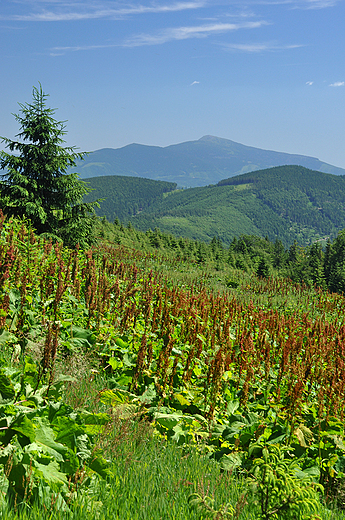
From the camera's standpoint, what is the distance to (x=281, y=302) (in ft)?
43.9

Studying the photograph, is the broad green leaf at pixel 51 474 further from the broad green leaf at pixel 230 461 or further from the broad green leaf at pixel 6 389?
the broad green leaf at pixel 230 461

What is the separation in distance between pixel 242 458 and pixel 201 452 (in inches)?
13.9

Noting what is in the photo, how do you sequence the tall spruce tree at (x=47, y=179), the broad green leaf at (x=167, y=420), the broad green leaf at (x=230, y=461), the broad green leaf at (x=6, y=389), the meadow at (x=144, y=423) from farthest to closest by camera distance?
the tall spruce tree at (x=47, y=179) → the broad green leaf at (x=167, y=420) → the broad green leaf at (x=230, y=461) → the broad green leaf at (x=6, y=389) → the meadow at (x=144, y=423)

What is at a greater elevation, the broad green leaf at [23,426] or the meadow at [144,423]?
the broad green leaf at [23,426]

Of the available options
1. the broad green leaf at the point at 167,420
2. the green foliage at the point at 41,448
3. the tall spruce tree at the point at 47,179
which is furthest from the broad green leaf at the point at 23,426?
the tall spruce tree at the point at 47,179

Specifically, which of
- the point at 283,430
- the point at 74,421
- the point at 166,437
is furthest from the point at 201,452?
the point at 74,421

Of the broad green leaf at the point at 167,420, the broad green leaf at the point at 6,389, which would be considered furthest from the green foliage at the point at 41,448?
the broad green leaf at the point at 167,420

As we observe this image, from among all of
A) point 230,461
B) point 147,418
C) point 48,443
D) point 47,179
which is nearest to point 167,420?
point 147,418

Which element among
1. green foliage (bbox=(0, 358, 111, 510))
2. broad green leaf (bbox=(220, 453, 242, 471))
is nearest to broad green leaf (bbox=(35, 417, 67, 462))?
green foliage (bbox=(0, 358, 111, 510))

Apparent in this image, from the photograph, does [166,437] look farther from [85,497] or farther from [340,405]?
[340,405]

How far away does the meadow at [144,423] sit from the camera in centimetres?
201

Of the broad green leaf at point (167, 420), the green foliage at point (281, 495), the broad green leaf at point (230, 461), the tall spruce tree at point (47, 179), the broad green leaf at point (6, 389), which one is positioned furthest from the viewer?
the tall spruce tree at point (47, 179)

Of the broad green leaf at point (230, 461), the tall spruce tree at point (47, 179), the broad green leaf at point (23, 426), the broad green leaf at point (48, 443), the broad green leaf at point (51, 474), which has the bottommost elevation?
the broad green leaf at point (230, 461)

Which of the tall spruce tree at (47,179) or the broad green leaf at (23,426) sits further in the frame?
the tall spruce tree at (47,179)
